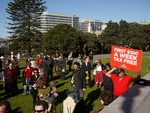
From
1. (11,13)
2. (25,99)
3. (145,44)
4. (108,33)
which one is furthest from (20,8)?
(25,99)

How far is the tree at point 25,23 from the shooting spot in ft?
171

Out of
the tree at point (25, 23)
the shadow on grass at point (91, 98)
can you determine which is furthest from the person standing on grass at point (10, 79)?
the tree at point (25, 23)

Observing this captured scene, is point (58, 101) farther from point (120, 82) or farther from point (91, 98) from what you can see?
point (120, 82)

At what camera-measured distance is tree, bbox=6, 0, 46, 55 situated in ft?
171

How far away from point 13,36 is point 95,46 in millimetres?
21514

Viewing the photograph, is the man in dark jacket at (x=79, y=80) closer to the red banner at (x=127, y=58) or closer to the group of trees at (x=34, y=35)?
the red banner at (x=127, y=58)

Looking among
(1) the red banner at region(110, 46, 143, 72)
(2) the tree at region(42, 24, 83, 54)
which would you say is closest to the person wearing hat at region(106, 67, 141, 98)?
(1) the red banner at region(110, 46, 143, 72)

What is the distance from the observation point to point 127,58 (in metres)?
5.97

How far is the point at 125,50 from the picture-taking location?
→ 6.01 m

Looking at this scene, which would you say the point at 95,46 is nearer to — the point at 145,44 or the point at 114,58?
the point at 145,44

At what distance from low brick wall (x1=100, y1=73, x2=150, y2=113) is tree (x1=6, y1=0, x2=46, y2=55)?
160ft

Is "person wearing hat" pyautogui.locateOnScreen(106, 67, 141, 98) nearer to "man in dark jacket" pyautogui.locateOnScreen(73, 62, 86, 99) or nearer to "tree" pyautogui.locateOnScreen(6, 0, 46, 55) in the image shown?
"man in dark jacket" pyautogui.locateOnScreen(73, 62, 86, 99)

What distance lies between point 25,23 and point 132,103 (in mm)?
50198

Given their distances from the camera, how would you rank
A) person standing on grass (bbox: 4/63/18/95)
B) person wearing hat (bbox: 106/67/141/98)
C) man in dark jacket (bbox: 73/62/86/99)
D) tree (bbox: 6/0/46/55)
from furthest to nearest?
1. tree (bbox: 6/0/46/55)
2. person standing on grass (bbox: 4/63/18/95)
3. man in dark jacket (bbox: 73/62/86/99)
4. person wearing hat (bbox: 106/67/141/98)
